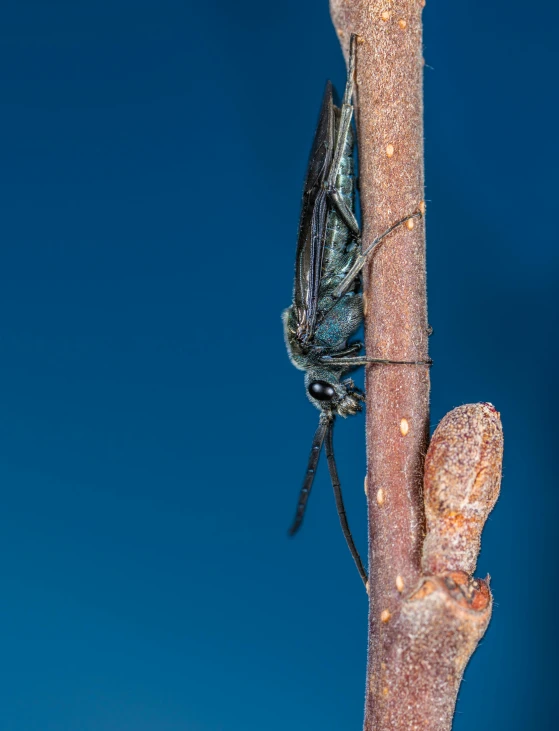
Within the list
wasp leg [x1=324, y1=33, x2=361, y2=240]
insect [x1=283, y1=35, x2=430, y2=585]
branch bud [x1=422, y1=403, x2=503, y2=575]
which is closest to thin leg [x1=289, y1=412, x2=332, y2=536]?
insect [x1=283, y1=35, x2=430, y2=585]

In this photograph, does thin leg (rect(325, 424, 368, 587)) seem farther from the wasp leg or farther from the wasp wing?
the wasp leg

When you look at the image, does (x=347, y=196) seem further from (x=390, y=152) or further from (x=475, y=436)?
(x=475, y=436)

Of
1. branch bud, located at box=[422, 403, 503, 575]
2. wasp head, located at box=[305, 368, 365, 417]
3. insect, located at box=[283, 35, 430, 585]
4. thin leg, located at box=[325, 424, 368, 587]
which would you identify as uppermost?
insect, located at box=[283, 35, 430, 585]

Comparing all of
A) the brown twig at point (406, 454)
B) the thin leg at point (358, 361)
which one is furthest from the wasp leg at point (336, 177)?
the thin leg at point (358, 361)

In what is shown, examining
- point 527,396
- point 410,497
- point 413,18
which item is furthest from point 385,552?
point 527,396

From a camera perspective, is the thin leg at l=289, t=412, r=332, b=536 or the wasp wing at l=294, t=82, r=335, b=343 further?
the wasp wing at l=294, t=82, r=335, b=343

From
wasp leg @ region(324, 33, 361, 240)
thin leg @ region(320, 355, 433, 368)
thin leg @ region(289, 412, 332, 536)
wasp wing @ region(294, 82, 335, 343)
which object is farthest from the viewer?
wasp wing @ region(294, 82, 335, 343)
